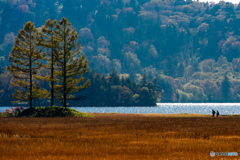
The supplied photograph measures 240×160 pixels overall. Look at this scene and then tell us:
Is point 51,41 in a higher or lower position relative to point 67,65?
higher

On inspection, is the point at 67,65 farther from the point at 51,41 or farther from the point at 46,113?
the point at 46,113

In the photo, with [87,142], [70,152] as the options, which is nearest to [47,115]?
[87,142]

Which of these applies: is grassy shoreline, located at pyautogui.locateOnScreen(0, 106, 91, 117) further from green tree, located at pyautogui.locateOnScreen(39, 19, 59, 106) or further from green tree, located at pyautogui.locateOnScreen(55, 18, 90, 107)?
green tree, located at pyautogui.locateOnScreen(55, 18, 90, 107)

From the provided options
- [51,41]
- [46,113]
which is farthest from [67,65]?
[46,113]

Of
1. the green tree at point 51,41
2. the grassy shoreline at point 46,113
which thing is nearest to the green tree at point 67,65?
the green tree at point 51,41

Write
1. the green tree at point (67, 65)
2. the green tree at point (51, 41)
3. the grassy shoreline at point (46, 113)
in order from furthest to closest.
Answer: the green tree at point (67, 65), the green tree at point (51, 41), the grassy shoreline at point (46, 113)

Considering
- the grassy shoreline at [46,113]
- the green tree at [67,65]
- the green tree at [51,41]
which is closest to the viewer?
the grassy shoreline at [46,113]

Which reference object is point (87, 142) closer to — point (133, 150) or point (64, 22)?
point (133, 150)

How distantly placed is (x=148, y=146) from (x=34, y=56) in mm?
52526

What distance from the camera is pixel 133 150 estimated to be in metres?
25.3

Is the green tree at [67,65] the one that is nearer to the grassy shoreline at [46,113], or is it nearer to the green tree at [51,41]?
the green tree at [51,41]

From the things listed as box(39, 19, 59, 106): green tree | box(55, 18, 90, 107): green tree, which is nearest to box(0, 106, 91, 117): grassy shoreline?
box(39, 19, 59, 106): green tree

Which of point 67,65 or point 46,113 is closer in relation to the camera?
point 46,113

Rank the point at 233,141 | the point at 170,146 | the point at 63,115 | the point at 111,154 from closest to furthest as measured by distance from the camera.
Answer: the point at 111,154, the point at 170,146, the point at 233,141, the point at 63,115
